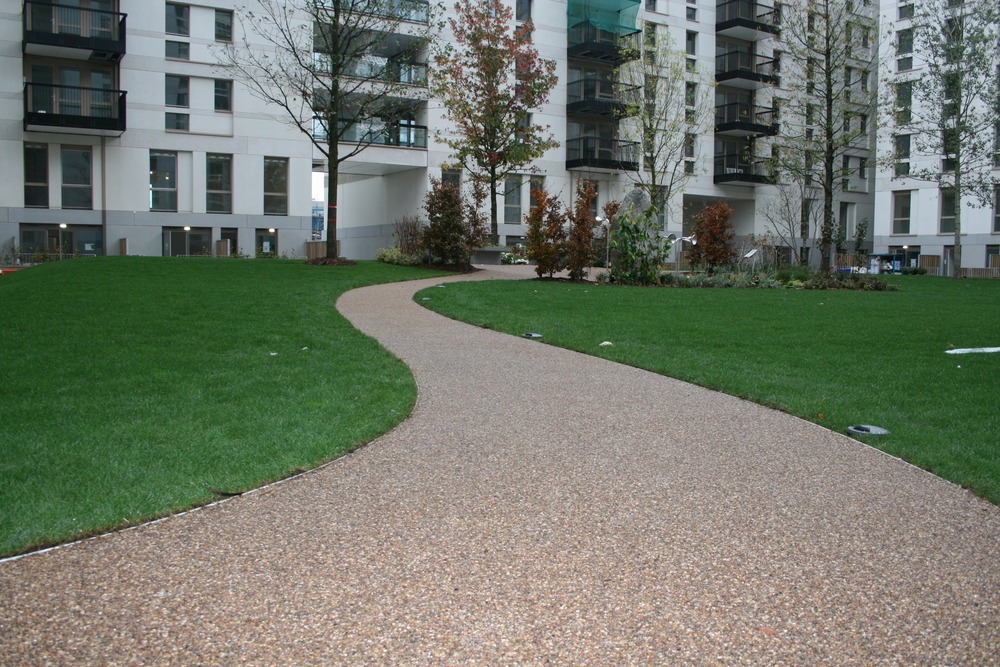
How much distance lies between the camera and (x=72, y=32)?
101 feet

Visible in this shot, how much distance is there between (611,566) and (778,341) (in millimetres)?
8034

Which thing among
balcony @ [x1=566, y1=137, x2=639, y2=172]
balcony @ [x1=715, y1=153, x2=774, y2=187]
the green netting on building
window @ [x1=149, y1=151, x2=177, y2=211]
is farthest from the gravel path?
balcony @ [x1=715, y1=153, x2=774, y2=187]

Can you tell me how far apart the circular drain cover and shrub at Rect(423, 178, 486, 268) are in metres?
18.0

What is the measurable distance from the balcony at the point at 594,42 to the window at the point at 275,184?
14.7m

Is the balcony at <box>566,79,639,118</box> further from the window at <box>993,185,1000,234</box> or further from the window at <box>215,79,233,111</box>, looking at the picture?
the window at <box>993,185,1000,234</box>

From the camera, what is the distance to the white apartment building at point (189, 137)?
30719mm

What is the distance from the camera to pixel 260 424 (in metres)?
6.32

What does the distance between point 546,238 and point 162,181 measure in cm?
1818

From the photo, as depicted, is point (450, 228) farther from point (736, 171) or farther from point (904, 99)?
point (736, 171)

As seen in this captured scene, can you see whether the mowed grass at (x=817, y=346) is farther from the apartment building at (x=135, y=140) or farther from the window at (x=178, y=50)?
the window at (x=178, y=50)

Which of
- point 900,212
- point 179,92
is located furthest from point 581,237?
point 900,212

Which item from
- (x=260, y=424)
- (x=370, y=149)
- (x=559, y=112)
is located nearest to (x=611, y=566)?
(x=260, y=424)

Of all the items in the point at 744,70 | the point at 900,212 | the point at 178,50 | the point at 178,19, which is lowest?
the point at 900,212

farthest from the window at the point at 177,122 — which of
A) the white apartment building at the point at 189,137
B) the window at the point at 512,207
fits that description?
the window at the point at 512,207
